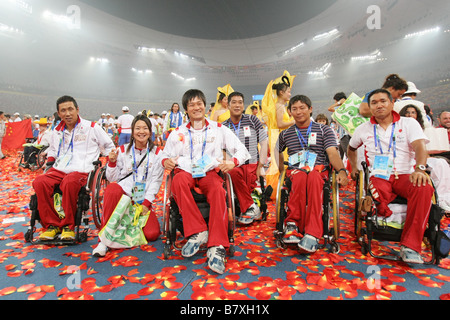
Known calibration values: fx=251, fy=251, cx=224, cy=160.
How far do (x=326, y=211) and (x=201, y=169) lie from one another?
1.02 m

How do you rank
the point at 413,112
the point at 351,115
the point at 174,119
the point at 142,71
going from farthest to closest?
the point at 142,71 → the point at 174,119 → the point at 351,115 → the point at 413,112

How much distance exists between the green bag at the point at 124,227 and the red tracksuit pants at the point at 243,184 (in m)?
0.92

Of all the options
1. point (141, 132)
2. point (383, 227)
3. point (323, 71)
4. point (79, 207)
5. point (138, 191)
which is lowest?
point (383, 227)

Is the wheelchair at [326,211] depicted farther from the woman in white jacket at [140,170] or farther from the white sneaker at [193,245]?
the woman in white jacket at [140,170]

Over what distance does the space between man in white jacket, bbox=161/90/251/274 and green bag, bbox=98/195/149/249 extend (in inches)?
20.0

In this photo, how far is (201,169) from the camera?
201cm

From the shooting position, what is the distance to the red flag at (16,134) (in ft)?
28.2

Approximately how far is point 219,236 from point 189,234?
22 cm

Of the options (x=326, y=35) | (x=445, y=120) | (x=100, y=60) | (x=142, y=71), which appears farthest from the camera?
(x=142, y=71)

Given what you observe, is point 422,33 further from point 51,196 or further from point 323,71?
point 51,196

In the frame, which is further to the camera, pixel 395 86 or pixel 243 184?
pixel 395 86

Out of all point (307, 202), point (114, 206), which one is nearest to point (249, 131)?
point (307, 202)

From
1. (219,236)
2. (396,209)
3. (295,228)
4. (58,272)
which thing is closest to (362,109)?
(396,209)

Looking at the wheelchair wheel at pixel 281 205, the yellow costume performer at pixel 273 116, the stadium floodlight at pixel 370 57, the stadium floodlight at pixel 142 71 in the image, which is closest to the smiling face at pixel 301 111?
the wheelchair wheel at pixel 281 205
